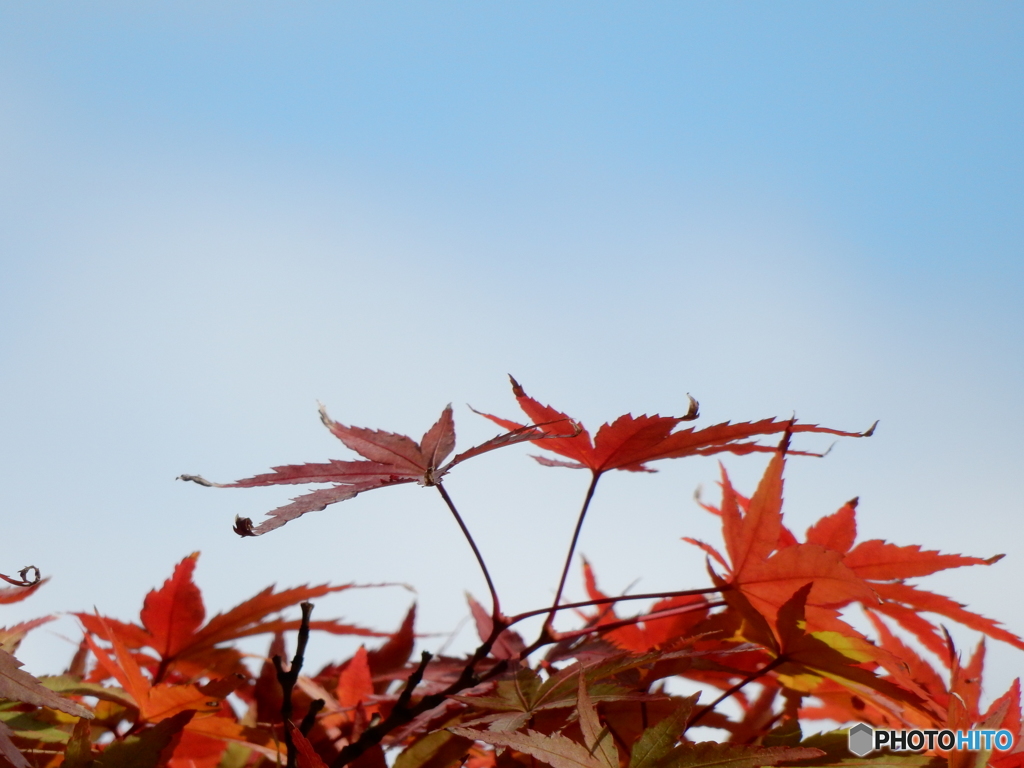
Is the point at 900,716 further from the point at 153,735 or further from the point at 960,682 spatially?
the point at 153,735

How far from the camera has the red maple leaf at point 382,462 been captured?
0.62m

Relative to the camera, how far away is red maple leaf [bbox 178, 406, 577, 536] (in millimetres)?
Result: 616

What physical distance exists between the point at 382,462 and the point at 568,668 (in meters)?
0.23

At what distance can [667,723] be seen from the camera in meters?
0.57

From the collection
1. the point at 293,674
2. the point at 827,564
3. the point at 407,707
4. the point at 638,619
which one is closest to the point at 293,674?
the point at 293,674

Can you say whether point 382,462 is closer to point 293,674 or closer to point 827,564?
point 293,674

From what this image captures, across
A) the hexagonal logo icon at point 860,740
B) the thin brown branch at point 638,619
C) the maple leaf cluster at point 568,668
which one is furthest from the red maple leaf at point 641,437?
the hexagonal logo icon at point 860,740

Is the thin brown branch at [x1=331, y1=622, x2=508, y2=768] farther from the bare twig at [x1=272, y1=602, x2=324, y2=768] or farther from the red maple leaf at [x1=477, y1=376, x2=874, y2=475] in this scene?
the red maple leaf at [x1=477, y1=376, x2=874, y2=475]

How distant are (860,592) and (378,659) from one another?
57 centimetres

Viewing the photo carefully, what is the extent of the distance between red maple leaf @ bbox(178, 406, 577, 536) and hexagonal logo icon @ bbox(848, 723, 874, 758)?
0.34 metres

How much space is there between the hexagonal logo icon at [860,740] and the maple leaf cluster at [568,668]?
0.01 m

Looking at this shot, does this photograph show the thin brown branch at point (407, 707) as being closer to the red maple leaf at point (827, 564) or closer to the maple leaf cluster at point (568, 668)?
the maple leaf cluster at point (568, 668)

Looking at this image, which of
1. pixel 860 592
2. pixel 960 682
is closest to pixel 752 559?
pixel 860 592

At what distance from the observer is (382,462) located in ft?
2.24
